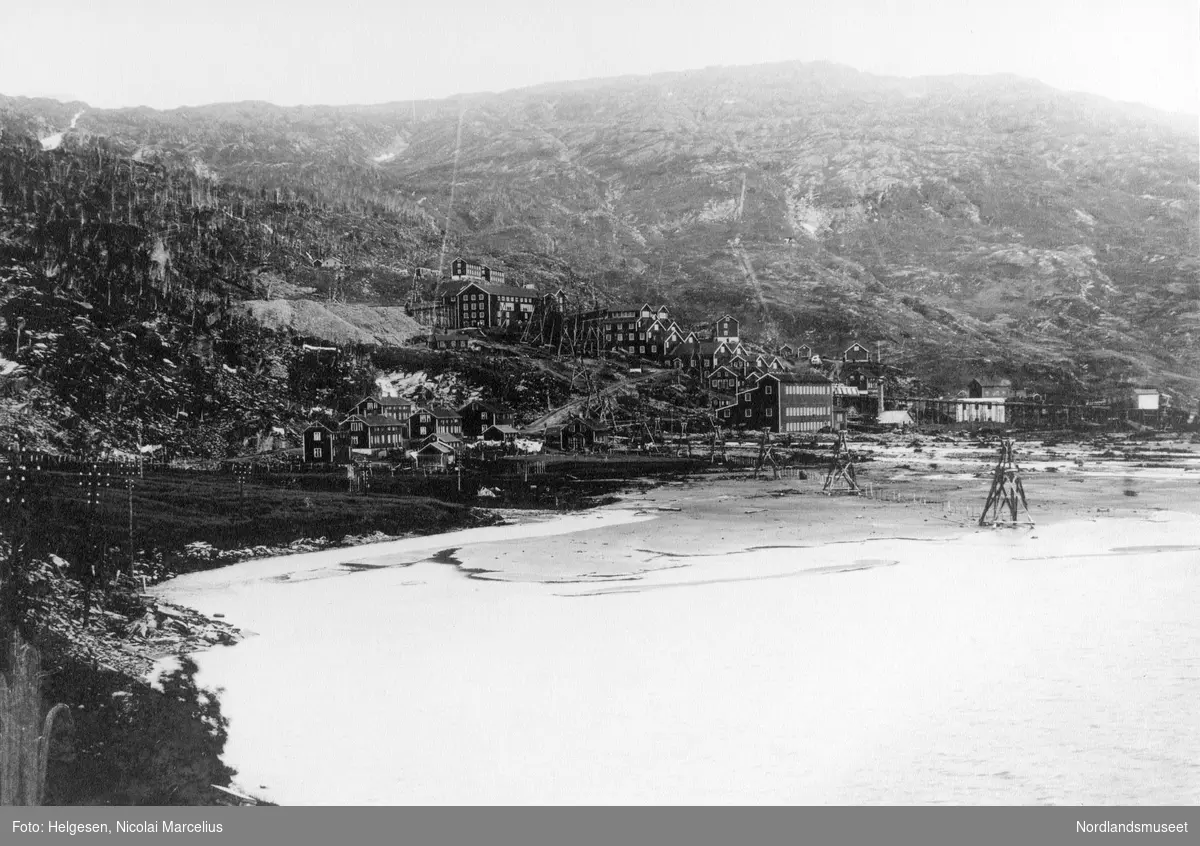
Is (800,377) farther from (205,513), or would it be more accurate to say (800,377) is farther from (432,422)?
(205,513)

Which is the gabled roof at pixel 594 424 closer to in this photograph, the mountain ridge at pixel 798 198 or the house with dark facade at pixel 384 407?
the house with dark facade at pixel 384 407

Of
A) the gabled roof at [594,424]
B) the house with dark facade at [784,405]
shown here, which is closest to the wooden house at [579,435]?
the gabled roof at [594,424]

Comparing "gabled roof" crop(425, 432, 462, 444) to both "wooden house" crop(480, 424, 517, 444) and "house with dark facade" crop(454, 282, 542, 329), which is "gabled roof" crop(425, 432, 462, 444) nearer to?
"wooden house" crop(480, 424, 517, 444)

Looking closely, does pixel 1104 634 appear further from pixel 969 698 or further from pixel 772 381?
pixel 772 381

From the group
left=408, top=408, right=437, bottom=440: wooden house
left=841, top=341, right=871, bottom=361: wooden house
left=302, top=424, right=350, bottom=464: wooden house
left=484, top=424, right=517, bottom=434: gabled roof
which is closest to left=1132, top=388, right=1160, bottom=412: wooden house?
left=841, top=341, right=871, bottom=361: wooden house

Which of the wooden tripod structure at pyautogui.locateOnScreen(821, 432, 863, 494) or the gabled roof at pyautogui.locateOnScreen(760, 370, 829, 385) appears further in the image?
the gabled roof at pyautogui.locateOnScreen(760, 370, 829, 385)

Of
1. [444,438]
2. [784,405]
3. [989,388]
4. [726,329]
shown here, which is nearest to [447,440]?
[444,438]
